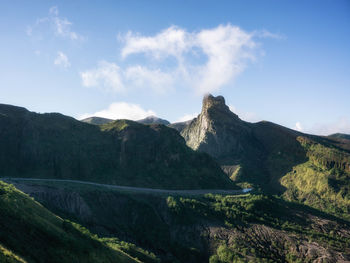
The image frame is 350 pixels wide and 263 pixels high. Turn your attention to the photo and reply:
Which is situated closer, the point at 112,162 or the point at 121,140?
the point at 112,162

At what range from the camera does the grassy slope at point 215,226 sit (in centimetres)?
4975

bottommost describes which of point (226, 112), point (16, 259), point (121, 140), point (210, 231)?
point (210, 231)

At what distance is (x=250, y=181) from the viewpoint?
110125 mm

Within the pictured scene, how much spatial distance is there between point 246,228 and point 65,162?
48761 mm

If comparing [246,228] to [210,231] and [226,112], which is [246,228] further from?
[226,112]

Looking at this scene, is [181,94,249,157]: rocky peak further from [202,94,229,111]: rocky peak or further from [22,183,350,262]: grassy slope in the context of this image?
[22,183,350,262]: grassy slope

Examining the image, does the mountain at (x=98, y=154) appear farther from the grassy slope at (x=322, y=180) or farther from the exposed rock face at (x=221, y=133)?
the exposed rock face at (x=221, y=133)

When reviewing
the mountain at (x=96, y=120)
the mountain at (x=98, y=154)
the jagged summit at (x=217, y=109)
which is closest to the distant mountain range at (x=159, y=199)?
the mountain at (x=98, y=154)

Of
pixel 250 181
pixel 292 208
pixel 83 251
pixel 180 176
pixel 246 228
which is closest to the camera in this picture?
pixel 83 251

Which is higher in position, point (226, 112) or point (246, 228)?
point (226, 112)

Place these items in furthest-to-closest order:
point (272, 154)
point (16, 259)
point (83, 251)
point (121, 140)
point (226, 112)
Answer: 1. point (226, 112)
2. point (272, 154)
3. point (121, 140)
4. point (83, 251)
5. point (16, 259)

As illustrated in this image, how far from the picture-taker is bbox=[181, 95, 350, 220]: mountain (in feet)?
318

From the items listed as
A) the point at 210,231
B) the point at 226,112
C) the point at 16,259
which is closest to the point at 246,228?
the point at 210,231

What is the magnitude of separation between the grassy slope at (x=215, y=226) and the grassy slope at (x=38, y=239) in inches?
901
